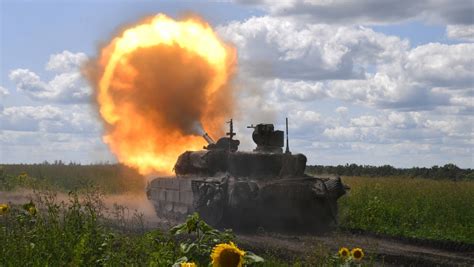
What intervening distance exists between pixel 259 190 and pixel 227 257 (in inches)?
Answer: 587

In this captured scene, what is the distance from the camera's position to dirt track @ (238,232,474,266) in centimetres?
1368

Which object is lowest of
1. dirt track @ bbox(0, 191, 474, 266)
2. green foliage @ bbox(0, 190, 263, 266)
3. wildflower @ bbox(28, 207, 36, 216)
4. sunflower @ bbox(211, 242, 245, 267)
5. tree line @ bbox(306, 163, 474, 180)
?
dirt track @ bbox(0, 191, 474, 266)

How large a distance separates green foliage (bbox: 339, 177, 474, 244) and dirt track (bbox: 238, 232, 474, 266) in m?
1.36

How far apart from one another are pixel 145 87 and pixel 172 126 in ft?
5.63

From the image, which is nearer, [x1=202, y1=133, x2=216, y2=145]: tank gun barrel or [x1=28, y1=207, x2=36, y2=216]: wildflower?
[x1=28, y1=207, x2=36, y2=216]: wildflower

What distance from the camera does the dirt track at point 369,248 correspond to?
44.9 feet

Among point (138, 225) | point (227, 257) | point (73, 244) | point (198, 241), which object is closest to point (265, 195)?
point (138, 225)

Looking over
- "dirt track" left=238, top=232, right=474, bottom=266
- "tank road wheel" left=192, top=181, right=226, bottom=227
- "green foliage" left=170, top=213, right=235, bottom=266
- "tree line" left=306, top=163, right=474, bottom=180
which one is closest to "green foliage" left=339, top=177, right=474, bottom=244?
"dirt track" left=238, top=232, right=474, bottom=266

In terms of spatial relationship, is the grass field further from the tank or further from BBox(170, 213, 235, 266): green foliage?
the tank

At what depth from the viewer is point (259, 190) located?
20016 mm

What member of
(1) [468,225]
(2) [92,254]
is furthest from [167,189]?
(2) [92,254]

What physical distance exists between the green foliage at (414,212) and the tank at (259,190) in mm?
1198

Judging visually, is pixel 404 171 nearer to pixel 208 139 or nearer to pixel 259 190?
pixel 208 139

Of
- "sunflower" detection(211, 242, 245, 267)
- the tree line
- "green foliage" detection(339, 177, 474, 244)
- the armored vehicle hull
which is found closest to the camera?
"sunflower" detection(211, 242, 245, 267)
